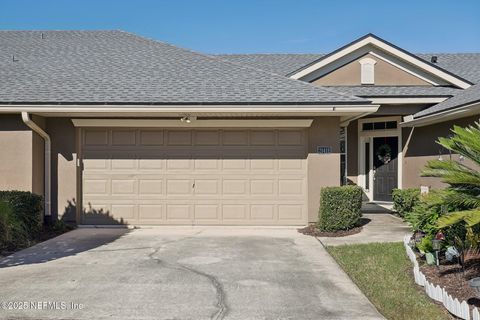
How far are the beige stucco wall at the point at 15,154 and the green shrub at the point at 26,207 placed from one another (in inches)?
32.3

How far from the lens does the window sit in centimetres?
1619

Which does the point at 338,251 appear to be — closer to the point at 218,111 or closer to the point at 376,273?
the point at 376,273

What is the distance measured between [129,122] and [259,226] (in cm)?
413

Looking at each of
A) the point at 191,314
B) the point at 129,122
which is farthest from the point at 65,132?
the point at 191,314

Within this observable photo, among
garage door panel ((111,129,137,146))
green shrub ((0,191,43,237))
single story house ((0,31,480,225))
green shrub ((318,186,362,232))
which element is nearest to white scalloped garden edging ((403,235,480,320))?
green shrub ((318,186,362,232))

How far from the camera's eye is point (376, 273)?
7.58 m

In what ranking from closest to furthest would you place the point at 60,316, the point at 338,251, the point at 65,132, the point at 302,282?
the point at 60,316, the point at 302,282, the point at 338,251, the point at 65,132

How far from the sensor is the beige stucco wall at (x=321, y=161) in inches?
488

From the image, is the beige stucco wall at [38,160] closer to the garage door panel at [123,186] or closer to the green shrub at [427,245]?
the garage door panel at [123,186]

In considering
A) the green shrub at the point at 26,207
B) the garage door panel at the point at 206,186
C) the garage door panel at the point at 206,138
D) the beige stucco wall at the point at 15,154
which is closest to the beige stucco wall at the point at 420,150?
the garage door panel at the point at 206,186

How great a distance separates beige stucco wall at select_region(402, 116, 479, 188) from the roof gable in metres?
2.02

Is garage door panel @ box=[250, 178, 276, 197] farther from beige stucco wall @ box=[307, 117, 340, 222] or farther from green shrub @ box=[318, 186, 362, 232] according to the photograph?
green shrub @ box=[318, 186, 362, 232]

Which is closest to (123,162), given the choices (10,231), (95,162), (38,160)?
(95,162)

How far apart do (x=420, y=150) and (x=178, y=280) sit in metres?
9.97
